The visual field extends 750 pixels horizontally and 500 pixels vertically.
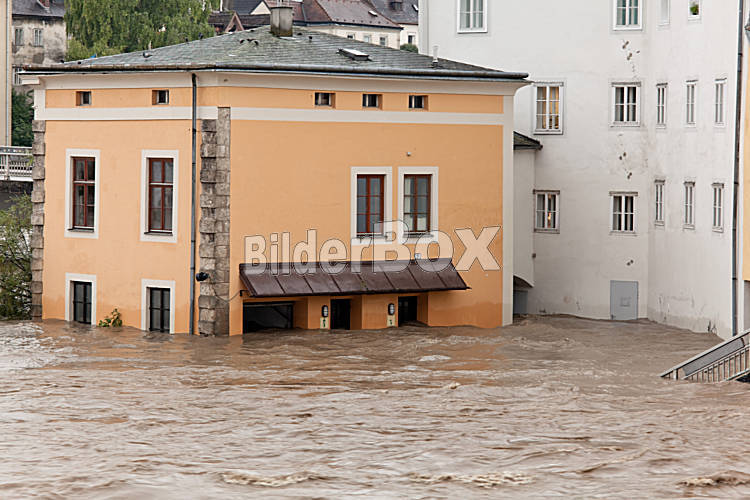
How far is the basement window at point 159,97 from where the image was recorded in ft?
105

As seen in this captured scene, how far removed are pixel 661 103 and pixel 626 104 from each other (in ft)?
4.77

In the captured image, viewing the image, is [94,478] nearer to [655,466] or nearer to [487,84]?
[655,466]

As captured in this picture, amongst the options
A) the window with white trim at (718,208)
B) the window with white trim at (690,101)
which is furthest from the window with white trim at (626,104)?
the window with white trim at (718,208)

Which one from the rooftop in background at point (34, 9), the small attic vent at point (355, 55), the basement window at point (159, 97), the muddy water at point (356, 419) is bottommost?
the muddy water at point (356, 419)

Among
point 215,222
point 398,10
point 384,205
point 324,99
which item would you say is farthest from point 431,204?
point 398,10

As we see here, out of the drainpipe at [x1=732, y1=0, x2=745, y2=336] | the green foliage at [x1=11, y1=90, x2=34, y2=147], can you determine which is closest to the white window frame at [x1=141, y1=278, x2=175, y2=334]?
the drainpipe at [x1=732, y1=0, x2=745, y2=336]

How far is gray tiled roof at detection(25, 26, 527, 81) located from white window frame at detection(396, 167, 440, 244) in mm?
2320

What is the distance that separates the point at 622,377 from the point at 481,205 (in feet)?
26.8

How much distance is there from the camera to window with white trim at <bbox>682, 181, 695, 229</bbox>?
116 ft

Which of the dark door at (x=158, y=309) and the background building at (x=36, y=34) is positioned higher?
the background building at (x=36, y=34)

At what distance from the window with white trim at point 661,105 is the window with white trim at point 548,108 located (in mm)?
3058

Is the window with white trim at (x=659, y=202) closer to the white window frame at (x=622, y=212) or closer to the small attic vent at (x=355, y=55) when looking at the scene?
the white window frame at (x=622, y=212)

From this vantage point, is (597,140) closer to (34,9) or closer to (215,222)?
(215,222)

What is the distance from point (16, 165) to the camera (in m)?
59.9
